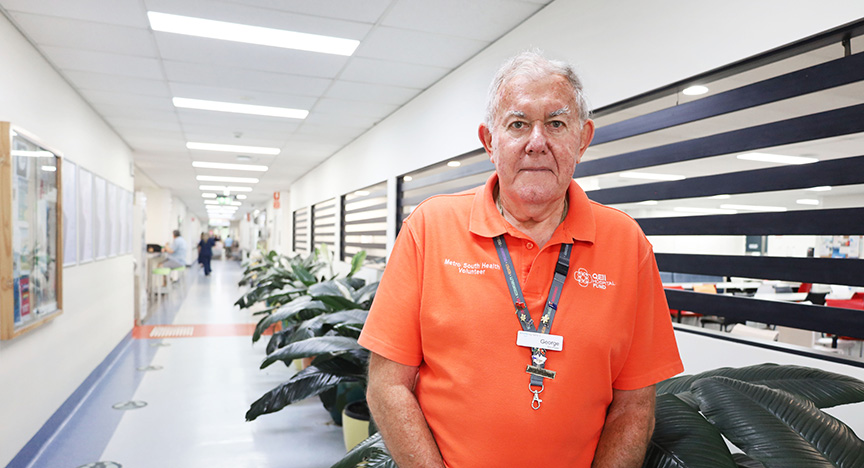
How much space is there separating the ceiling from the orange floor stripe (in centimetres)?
276

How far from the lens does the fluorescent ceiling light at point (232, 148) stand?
315 inches

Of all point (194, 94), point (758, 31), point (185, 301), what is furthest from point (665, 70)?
point (185, 301)

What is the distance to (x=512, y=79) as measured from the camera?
3.94 ft

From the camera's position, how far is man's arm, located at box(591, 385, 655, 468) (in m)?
1.18

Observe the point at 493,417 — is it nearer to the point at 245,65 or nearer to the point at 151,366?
the point at 245,65

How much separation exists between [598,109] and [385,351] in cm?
214

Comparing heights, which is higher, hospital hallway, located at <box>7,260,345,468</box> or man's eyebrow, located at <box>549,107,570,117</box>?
man's eyebrow, located at <box>549,107,570,117</box>

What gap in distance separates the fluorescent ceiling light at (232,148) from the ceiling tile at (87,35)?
13.4ft

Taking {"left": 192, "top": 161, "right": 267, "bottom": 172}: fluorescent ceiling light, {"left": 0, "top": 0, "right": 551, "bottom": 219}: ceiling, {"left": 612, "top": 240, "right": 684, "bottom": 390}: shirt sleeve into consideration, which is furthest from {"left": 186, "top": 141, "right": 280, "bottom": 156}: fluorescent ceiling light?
{"left": 612, "top": 240, "right": 684, "bottom": 390}: shirt sleeve

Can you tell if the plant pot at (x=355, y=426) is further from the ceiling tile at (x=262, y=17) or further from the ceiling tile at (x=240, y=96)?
the ceiling tile at (x=240, y=96)

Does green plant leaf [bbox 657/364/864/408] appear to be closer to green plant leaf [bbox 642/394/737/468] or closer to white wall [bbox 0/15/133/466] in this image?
green plant leaf [bbox 642/394/737/468]

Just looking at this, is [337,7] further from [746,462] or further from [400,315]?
[746,462]

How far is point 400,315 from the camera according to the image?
47.0 inches

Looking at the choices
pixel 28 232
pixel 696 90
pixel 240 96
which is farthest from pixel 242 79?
pixel 696 90
